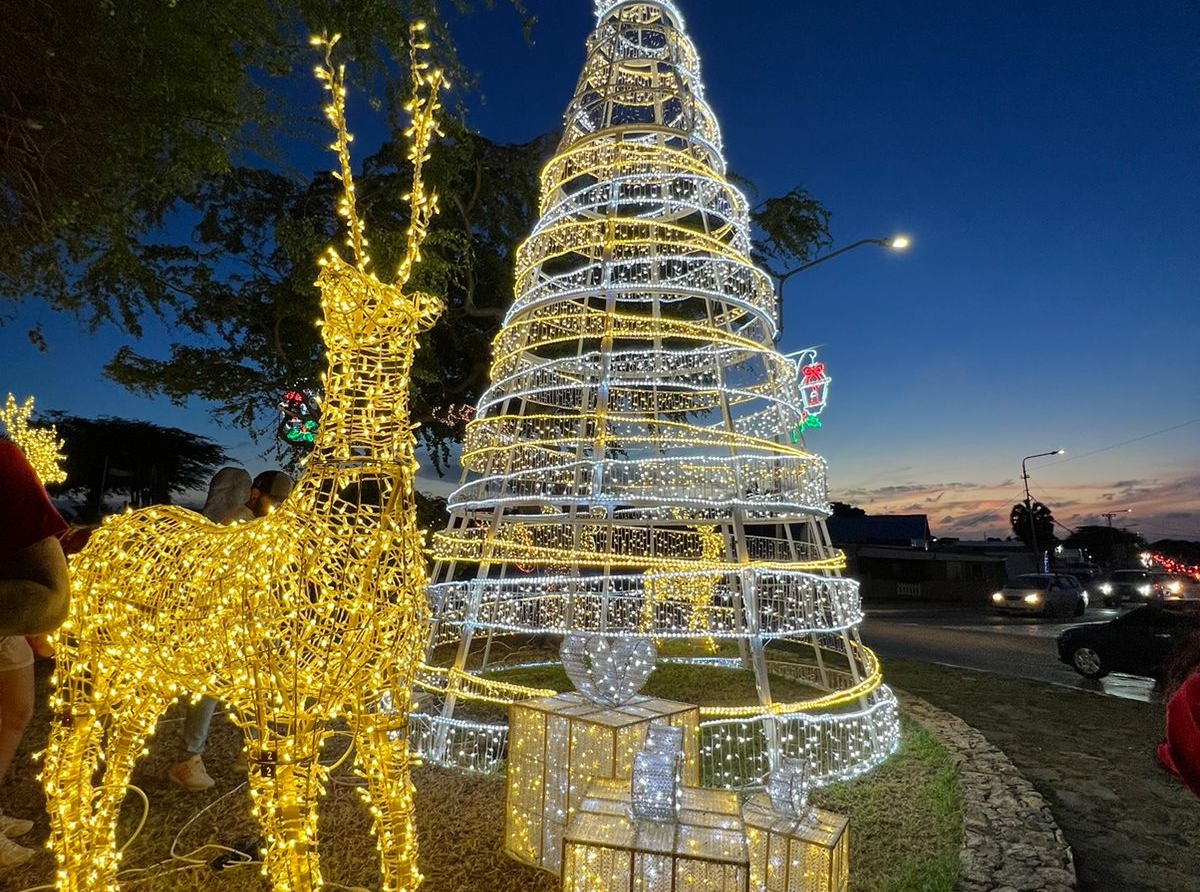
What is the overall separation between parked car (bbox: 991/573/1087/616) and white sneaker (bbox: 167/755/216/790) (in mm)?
24591

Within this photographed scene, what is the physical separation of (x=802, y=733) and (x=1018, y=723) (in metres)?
3.74

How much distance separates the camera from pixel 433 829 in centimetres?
473

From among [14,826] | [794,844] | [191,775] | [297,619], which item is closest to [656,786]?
[794,844]

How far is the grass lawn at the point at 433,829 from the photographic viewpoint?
13.1 feet

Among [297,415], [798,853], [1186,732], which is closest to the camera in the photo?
[1186,732]

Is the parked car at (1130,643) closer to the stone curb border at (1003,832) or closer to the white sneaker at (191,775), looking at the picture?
the stone curb border at (1003,832)

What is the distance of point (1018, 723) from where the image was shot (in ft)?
27.0

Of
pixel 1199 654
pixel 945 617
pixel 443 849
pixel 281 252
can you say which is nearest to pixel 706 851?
pixel 1199 654

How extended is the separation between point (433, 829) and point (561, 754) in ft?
4.82

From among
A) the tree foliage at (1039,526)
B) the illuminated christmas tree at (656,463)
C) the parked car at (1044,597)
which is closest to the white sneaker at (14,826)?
the illuminated christmas tree at (656,463)

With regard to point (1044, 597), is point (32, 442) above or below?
above

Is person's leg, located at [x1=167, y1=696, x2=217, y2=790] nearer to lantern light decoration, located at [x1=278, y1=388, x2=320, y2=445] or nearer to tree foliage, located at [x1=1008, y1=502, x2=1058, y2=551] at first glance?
lantern light decoration, located at [x1=278, y1=388, x2=320, y2=445]

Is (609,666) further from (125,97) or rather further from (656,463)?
(125,97)

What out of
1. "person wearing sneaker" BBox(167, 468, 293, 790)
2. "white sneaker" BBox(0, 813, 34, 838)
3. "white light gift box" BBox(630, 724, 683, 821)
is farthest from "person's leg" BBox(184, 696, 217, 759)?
"white light gift box" BBox(630, 724, 683, 821)
